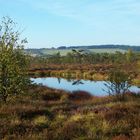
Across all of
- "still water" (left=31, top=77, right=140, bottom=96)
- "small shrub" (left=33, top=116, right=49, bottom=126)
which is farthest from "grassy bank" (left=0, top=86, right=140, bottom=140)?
"still water" (left=31, top=77, right=140, bottom=96)

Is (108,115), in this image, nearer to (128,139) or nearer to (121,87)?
(128,139)

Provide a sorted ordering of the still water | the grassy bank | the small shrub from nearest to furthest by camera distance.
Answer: the grassy bank → the small shrub → the still water

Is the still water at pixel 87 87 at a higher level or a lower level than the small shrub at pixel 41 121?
lower

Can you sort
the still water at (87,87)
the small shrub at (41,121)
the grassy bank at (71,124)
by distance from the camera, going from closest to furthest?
the grassy bank at (71,124) < the small shrub at (41,121) < the still water at (87,87)

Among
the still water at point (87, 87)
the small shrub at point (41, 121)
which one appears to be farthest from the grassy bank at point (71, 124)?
the still water at point (87, 87)

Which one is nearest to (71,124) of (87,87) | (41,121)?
(41,121)

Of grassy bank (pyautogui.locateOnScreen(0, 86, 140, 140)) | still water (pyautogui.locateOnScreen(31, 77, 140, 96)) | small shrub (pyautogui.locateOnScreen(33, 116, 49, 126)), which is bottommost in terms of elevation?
still water (pyautogui.locateOnScreen(31, 77, 140, 96))

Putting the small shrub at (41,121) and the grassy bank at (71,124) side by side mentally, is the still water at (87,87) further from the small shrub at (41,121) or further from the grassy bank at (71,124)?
the small shrub at (41,121)

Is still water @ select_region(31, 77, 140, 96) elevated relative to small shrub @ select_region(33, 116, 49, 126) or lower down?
lower down

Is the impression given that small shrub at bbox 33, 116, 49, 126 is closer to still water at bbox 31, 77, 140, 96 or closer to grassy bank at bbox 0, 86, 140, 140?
grassy bank at bbox 0, 86, 140, 140

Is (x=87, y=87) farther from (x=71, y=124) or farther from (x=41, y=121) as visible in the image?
(x=71, y=124)

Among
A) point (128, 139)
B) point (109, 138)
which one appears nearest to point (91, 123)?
point (109, 138)

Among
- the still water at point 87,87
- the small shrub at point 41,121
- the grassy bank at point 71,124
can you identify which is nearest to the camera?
the grassy bank at point 71,124

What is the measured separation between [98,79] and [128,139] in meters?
73.7
